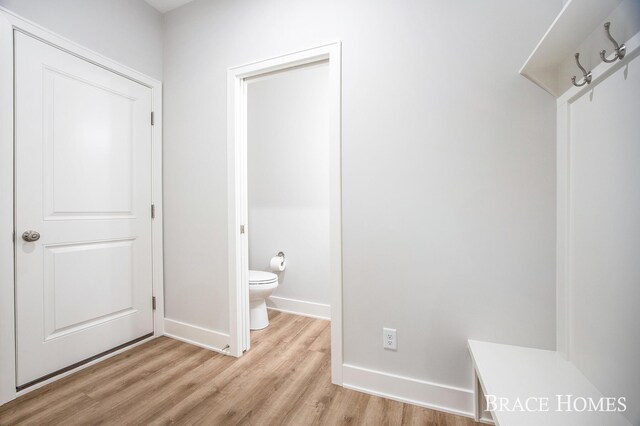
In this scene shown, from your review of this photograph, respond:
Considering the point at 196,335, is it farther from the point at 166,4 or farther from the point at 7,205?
the point at 166,4

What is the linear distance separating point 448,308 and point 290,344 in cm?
125

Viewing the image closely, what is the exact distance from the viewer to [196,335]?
6.94ft

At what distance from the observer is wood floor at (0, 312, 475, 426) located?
134 centimetres

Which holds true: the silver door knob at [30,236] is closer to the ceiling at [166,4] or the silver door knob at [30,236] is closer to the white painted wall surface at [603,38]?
the ceiling at [166,4]

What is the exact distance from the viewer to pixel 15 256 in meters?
1.50

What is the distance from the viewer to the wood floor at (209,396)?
52.9 inches

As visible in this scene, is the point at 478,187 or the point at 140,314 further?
the point at 140,314

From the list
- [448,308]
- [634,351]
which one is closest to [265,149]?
[448,308]

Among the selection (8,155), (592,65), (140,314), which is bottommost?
(140,314)

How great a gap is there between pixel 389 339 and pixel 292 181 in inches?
70.0

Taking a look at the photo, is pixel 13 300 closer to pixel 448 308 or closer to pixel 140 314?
pixel 140 314

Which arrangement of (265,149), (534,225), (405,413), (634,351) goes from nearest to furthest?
(634,351), (534,225), (405,413), (265,149)

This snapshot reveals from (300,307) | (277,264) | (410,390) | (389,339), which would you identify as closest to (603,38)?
(389,339)

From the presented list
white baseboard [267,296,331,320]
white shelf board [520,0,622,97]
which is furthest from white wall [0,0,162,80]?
white shelf board [520,0,622,97]
